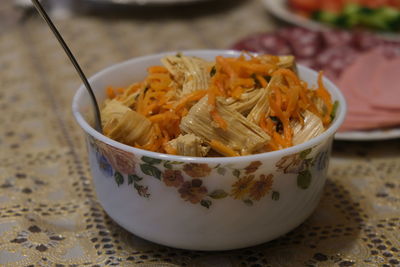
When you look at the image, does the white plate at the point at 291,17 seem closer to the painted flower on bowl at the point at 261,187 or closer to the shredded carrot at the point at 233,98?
the shredded carrot at the point at 233,98

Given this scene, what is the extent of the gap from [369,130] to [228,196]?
2.09ft

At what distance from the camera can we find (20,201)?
1.10 metres

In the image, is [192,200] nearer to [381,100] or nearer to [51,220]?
[51,220]

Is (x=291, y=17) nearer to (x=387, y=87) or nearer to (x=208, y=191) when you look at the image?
(x=387, y=87)

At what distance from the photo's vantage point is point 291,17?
2.05 m

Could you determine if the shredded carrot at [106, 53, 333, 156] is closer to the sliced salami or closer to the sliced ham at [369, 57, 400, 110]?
the sliced ham at [369, 57, 400, 110]

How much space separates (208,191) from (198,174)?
0.12ft

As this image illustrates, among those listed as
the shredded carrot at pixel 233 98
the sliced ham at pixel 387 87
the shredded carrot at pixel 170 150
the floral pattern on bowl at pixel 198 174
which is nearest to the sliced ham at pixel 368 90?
the sliced ham at pixel 387 87

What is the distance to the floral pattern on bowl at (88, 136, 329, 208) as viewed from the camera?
81 cm

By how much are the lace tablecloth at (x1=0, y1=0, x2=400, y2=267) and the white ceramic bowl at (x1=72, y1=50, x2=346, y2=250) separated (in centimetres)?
6

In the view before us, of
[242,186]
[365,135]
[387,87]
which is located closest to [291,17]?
[387,87]

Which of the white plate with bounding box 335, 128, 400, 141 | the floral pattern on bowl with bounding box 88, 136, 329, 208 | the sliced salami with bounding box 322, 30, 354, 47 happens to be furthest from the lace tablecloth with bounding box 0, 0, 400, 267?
the sliced salami with bounding box 322, 30, 354, 47

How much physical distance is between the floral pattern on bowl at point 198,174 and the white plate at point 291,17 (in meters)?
Answer: 1.22

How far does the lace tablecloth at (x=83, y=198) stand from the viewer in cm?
94
